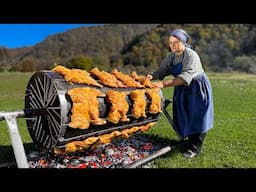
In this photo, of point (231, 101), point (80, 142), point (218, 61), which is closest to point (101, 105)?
point (80, 142)

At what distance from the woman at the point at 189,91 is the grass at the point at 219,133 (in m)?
0.20

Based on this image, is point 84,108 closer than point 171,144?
Yes

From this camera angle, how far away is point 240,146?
3838 mm

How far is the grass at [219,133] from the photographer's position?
330 centimetres

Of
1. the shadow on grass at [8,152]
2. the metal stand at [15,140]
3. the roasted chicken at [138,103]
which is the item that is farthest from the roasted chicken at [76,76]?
the shadow on grass at [8,152]

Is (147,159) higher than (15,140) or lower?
lower

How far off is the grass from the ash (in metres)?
0.24

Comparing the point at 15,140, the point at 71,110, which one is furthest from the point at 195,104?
the point at 15,140

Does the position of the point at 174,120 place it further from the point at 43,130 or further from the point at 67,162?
the point at 43,130

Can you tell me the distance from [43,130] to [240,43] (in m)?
8.28

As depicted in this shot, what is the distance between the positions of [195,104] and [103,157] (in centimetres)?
95

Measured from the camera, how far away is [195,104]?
3373mm

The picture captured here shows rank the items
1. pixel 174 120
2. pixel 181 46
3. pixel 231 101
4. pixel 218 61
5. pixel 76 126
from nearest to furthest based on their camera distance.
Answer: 1. pixel 76 126
2. pixel 181 46
3. pixel 174 120
4. pixel 231 101
5. pixel 218 61

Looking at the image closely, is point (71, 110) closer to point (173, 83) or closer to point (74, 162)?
point (74, 162)
